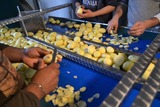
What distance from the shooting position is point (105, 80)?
1.13 meters

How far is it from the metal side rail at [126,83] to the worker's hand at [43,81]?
45 cm

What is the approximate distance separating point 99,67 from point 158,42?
1.73ft

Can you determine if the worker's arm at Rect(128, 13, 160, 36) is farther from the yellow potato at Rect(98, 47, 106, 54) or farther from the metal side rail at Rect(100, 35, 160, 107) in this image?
the metal side rail at Rect(100, 35, 160, 107)

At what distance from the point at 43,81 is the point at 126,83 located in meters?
0.49

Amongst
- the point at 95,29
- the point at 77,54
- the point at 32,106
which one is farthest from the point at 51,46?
the point at 32,106

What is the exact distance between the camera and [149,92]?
462 millimetres

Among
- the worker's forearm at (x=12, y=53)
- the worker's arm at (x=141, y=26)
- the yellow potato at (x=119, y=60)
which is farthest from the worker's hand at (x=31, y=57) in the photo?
the worker's arm at (x=141, y=26)

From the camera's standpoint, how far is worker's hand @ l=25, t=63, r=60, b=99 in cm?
82

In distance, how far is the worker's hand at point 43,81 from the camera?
2.69 feet

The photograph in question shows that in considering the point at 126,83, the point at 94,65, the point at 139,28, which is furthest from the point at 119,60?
the point at 126,83

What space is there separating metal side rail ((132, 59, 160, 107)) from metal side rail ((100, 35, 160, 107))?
0.03m

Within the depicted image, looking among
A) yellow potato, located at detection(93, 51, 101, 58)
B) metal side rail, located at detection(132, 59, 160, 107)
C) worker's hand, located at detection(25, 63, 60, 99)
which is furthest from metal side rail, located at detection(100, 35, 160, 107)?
yellow potato, located at detection(93, 51, 101, 58)

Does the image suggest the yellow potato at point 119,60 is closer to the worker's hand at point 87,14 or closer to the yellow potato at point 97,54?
the yellow potato at point 97,54

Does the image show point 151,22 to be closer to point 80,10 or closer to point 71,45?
point 71,45
